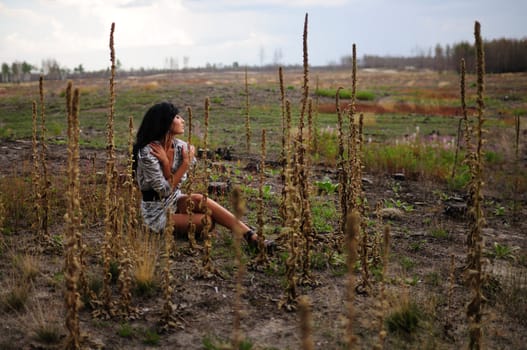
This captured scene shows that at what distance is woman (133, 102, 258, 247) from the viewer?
501 cm

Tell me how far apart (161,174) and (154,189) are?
0.17 meters

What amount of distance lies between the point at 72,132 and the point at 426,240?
4332 mm

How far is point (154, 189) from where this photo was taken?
198 inches

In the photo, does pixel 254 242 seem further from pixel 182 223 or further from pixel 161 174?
pixel 161 174

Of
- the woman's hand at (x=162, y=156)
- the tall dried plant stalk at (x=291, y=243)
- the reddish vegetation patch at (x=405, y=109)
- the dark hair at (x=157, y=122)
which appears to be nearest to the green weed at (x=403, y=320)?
the tall dried plant stalk at (x=291, y=243)

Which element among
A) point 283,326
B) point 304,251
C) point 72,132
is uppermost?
point 72,132

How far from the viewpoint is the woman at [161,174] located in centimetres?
501

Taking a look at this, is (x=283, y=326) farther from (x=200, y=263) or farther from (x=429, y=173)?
(x=429, y=173)

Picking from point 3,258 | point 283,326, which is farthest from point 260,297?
point 3,258

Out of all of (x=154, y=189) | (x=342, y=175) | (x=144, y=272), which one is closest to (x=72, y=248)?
(x=144, y=272)

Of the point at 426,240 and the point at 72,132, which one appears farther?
the point at 426,240

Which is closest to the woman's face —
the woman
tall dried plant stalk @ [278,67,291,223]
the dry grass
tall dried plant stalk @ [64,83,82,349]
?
the woman

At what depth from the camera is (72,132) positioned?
2918mm

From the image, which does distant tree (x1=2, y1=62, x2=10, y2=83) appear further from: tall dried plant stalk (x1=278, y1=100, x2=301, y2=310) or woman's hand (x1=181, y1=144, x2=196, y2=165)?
tall dried plant stalk (x1=278, y1=100, x2=301, y2=310)
